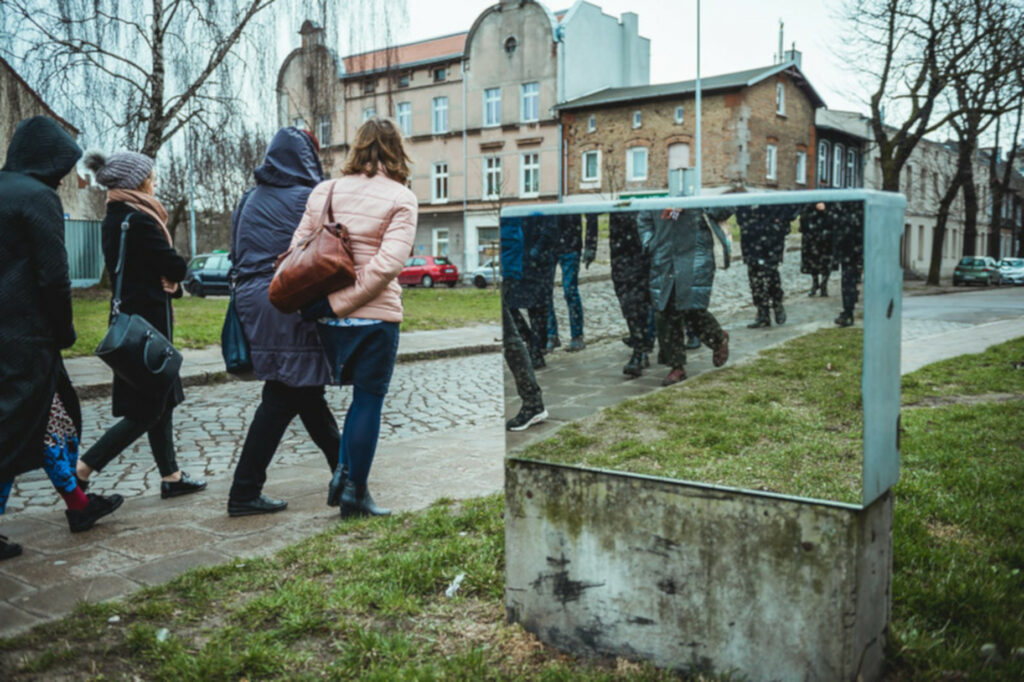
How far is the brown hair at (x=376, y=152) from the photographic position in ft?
13.2

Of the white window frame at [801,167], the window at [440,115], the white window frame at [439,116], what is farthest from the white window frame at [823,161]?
the window at [440,115]

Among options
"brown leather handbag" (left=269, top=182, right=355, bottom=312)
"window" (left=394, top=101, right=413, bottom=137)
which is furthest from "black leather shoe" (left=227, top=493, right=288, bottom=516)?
"window" (left=394, top=101, right=413, bottom=137)

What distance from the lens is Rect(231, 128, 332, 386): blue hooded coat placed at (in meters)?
4.25

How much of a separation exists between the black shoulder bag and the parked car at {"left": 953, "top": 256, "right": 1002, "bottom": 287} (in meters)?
43.1

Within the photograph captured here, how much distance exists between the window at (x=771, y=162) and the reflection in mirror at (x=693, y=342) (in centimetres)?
4128

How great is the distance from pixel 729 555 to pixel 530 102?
44271mm

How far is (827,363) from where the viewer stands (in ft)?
7.48

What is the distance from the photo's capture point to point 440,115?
4803cm

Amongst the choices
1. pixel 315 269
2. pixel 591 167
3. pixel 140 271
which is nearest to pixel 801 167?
pixel 591 167

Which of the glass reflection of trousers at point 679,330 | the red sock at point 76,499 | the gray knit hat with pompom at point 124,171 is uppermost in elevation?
the gray knit hat with pompom at point 124,171

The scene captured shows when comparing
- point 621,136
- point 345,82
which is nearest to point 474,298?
point 345,82

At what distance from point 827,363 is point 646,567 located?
0.80 meters

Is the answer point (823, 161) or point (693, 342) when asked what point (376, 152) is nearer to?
point (693, 342)

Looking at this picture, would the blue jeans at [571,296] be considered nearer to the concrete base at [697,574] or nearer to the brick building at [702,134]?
the concrete base at [697,574]
